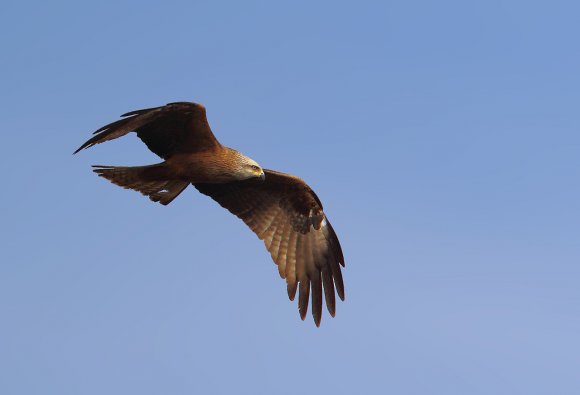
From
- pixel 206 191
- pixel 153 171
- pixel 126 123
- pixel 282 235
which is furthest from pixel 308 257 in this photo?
pixel 126 123

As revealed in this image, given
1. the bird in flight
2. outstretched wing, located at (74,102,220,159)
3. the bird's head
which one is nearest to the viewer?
outstretched wing, located at (74,102,220,159)

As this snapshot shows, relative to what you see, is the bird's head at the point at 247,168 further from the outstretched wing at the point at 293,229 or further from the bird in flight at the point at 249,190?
the outstretched wing at the point at 293,229

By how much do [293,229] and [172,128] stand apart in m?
2.80

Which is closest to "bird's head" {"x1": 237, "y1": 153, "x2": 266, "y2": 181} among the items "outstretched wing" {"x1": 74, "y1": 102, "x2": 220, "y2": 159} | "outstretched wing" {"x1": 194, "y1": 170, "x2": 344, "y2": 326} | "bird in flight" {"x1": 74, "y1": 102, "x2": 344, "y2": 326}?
"bird in flight" {"x1": 74, "y1": 102, "x2": 344, "y2": 326}

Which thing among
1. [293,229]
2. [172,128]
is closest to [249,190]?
[293,229]

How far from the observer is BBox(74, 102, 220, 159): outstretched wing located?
11766 mm

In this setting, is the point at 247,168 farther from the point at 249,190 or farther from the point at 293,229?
the point at 293,229

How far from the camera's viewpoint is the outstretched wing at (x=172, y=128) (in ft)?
38.6

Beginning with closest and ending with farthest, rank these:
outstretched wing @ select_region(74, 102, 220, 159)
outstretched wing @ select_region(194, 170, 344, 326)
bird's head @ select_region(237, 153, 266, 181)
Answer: outstretched wing @ select_region(74, 102, 220, 159), bird's head @ select_region(237, 153, 266, 181), outstretched wing @ select_region(194, 170, 344, 326)

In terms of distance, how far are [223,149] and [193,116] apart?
687 millimetres

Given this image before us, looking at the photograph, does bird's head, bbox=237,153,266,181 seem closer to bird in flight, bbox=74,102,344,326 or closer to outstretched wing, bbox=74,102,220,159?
bird in flight, bbox=74,102,344,326

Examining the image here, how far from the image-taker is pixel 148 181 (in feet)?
41.6

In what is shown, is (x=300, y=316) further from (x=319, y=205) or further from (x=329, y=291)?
(x=319, y=205)

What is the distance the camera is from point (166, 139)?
1262cm
